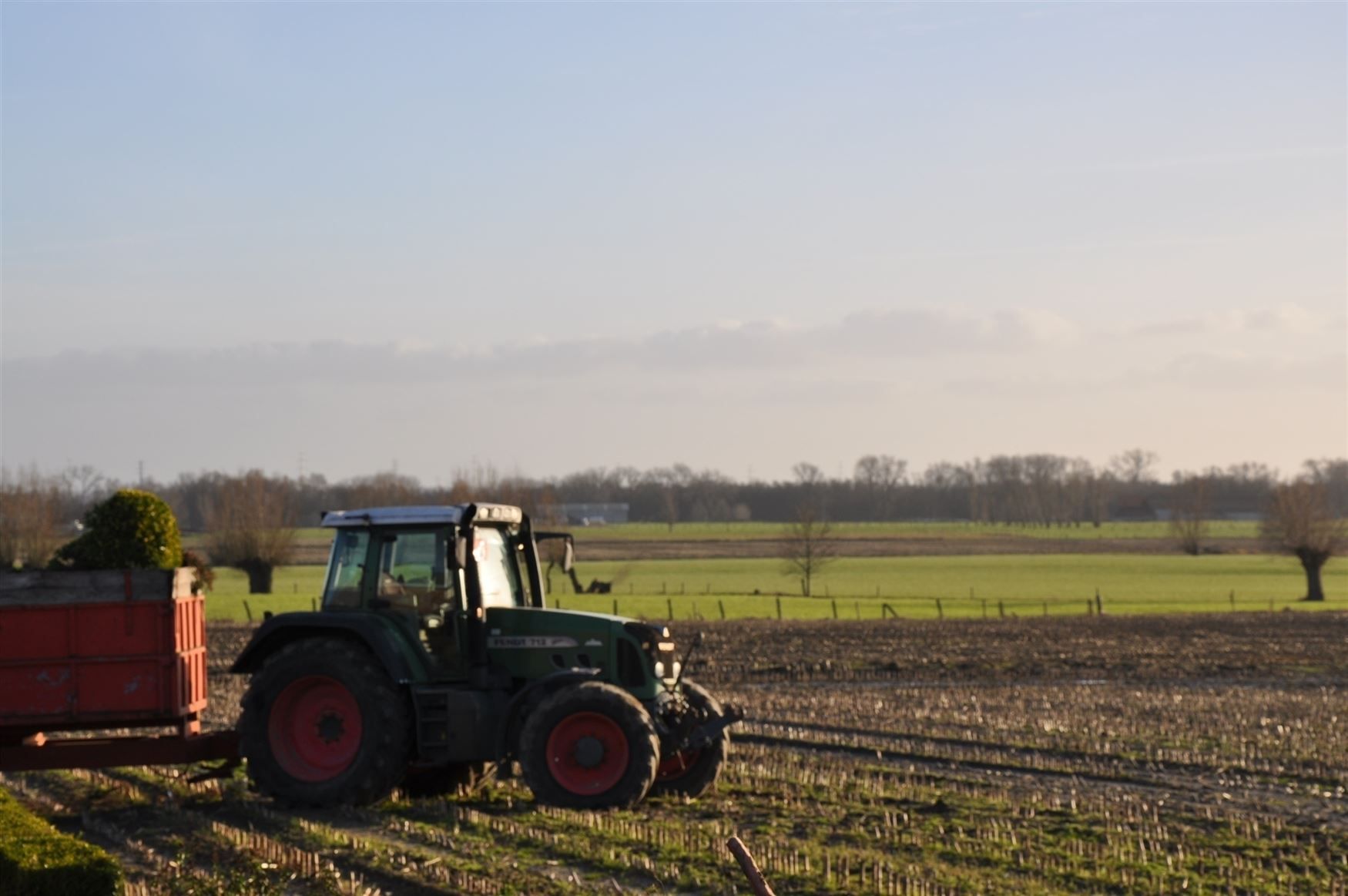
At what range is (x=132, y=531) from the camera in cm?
1744

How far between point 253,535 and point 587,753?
5418 cm

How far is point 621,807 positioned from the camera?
13023mm

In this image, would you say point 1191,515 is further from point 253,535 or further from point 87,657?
point 87,657

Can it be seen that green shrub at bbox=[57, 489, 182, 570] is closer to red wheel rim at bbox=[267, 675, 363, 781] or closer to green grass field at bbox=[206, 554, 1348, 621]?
red wheel rim at bbox=[267, 675, 363, 781]

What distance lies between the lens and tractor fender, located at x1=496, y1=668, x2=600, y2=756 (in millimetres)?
13383

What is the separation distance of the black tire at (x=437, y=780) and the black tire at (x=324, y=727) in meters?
0.82

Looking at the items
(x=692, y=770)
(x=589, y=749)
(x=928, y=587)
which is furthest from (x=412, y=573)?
(x=928, y=587)

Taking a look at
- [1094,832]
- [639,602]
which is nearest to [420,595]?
[1094,832]

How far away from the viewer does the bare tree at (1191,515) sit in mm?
96500

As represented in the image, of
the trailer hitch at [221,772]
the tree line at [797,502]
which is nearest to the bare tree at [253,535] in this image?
the tree line at [797,502]

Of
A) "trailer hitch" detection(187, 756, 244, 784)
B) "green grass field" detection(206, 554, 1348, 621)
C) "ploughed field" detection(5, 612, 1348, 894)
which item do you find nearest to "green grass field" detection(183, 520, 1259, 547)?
"green grass field" detection(206, 554, 1348, 621)

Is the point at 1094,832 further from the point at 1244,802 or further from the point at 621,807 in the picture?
the point at 621,807

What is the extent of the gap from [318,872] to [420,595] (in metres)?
3.43

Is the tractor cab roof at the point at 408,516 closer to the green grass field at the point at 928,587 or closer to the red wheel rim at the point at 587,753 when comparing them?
the red wheel rim at the point at 587,753
